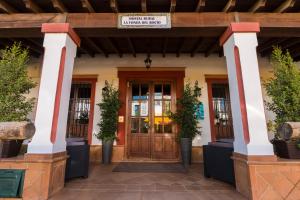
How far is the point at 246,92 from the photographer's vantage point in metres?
2.71

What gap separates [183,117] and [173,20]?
8.61 ft

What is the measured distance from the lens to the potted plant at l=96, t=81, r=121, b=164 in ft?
15.5

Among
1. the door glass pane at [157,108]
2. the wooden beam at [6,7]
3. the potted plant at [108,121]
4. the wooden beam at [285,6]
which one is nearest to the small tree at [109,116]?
the potted plant at [108,121]

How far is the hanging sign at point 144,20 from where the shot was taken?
121 inches

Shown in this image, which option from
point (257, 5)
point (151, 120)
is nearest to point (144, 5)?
point (257, 5)

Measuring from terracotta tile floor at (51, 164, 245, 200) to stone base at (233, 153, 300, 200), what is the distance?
0.83 feet

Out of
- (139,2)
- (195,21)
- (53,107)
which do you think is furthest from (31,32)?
(195,21)

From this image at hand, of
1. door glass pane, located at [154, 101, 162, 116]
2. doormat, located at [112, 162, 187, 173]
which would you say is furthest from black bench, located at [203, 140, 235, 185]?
door glass pane, located at [154, 101, 162, 116]

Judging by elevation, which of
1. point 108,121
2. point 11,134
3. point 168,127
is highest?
point 108,121

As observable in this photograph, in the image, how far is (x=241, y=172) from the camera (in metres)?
2.56

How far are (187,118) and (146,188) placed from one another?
2.45 metres

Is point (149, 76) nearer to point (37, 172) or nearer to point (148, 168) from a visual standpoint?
point (148, 168)

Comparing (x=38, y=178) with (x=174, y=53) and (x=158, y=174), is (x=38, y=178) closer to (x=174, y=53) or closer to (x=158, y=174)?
(x=158, y=174)

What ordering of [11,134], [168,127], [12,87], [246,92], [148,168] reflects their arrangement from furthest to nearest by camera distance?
[168,127] < [148,168] < [12,87] < [246,92] < [11,134]
